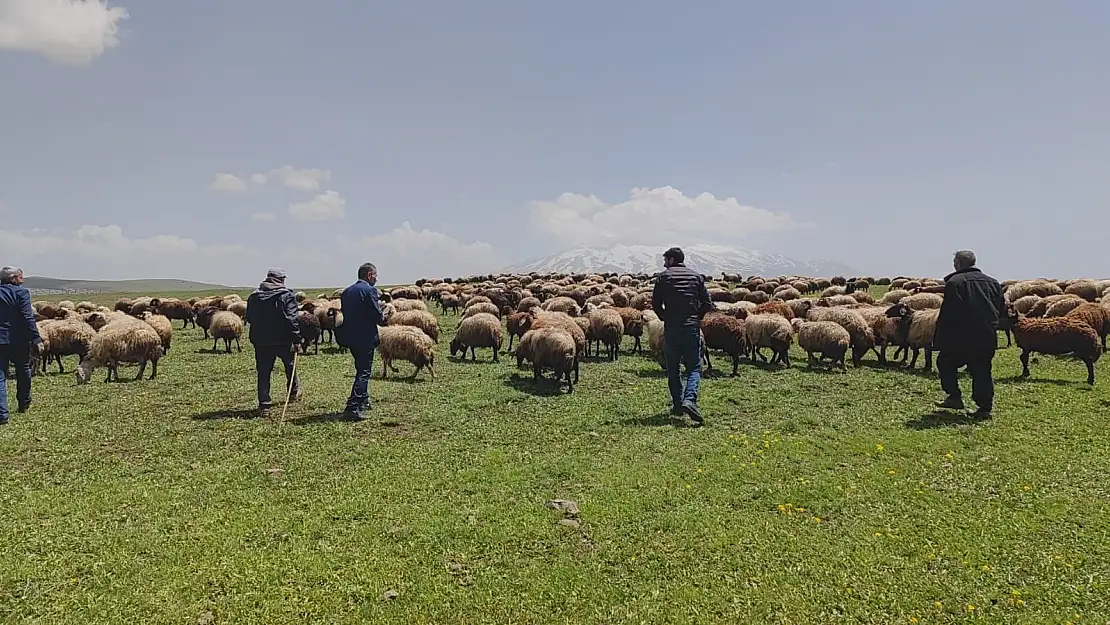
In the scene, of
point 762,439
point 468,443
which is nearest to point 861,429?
point 762,439

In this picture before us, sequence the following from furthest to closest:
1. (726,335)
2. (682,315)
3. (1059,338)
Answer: (726,335) < (1059,338) < (682,315)

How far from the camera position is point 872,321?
18062 mm

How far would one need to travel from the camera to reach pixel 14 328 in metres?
11.0

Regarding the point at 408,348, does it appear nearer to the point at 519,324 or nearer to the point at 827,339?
the point at 519,324

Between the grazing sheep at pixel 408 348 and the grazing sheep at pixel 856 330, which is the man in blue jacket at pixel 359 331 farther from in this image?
the grazing sheep at pixel 856 330

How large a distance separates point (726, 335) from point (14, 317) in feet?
51.0

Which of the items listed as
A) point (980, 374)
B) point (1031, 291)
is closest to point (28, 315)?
point (980, 374)

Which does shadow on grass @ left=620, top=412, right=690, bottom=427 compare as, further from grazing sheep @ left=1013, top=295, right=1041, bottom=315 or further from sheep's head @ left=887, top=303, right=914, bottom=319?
grazing sheep @ left=1013, top=295, right=1041, bottom=315

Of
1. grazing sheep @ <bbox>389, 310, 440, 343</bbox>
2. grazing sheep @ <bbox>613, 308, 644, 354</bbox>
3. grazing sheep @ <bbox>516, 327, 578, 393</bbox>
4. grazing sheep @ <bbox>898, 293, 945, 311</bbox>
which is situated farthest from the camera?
grazing sheep @ <bbox>898, 293, 945, 311</bbox>

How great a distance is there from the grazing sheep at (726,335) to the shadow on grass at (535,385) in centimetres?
442

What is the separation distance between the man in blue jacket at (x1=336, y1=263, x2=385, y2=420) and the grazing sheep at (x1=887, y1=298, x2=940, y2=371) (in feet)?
44.6

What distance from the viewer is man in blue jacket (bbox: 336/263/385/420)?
36.8 ft

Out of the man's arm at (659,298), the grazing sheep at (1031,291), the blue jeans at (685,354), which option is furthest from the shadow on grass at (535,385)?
the grazing sheep at (1031,291)

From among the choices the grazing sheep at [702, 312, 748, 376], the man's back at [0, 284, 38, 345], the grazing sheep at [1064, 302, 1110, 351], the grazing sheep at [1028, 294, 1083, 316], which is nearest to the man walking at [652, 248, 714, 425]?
the grazing sheep at [702, 312, 748, 376]
